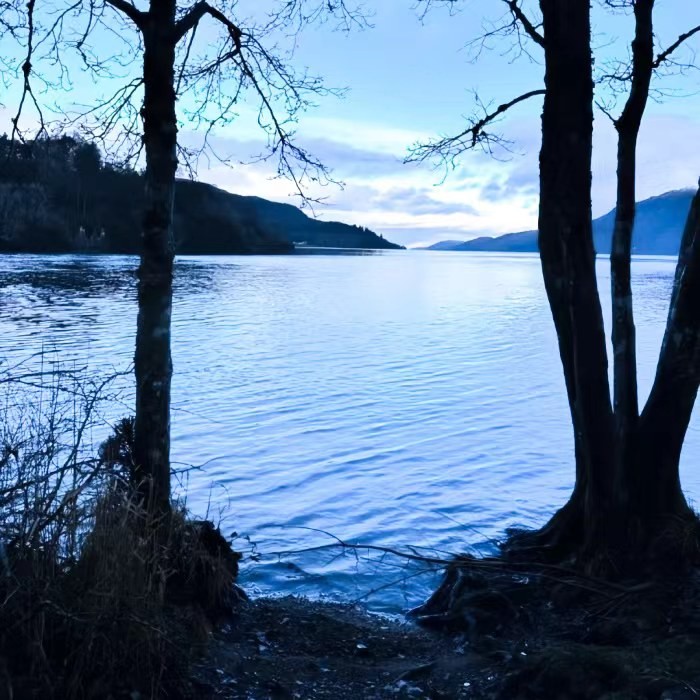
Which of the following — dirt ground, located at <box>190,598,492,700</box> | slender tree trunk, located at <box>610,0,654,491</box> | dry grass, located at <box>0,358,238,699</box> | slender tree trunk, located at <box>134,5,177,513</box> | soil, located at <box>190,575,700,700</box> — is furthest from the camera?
slender tree trunk, located at <box>610,0,654,491</box>

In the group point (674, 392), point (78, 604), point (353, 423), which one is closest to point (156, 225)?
point (78, 604)

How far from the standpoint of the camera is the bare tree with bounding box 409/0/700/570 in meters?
6.72

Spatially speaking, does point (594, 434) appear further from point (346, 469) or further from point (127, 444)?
point (346, 469)

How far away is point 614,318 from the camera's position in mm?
7496

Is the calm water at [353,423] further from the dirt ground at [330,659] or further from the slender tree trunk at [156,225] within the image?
the slender tree trunk at [156,225]

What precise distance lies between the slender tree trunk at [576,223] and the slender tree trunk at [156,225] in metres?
3.19

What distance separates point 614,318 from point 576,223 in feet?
3.58

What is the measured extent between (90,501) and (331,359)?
19.7 m

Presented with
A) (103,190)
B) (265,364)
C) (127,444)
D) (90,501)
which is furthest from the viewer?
(103,190)

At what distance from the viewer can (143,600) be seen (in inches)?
195

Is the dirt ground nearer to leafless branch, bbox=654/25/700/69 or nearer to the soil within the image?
the soil

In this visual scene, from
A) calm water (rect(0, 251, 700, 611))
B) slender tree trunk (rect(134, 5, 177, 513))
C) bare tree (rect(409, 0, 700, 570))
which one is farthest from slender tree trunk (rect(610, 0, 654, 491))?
slender tree trunk (rect(134, 5, 177, 513))

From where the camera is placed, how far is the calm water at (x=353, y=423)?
1044cm

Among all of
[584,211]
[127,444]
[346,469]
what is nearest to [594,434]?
[584,211]
